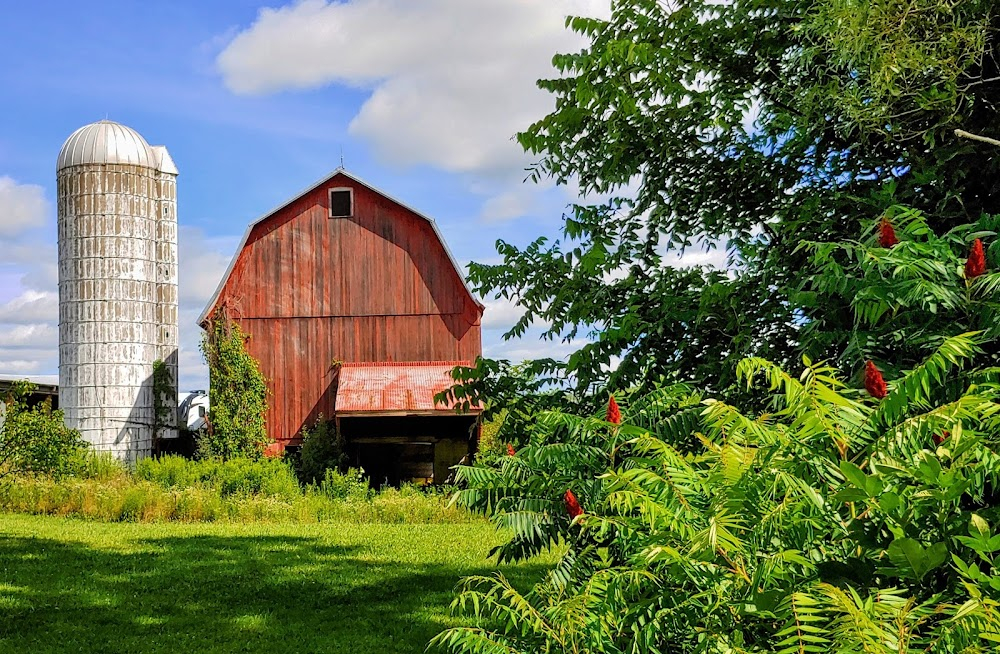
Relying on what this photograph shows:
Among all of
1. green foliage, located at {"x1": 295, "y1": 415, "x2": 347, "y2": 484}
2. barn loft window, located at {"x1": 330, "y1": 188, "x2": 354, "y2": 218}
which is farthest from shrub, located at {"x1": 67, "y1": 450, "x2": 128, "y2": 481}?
barn loft window, located at {"x1": 330, "y1": 188, "x2": 354, "y2": 218}

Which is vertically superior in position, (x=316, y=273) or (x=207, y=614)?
(x=316, y=273)

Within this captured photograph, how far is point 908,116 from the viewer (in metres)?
7.73

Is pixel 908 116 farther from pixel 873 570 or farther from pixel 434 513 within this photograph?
pixel 434 513

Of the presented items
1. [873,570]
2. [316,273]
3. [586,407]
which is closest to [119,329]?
[316,273]

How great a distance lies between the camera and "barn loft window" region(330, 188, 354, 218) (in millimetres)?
25391

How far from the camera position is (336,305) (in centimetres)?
2514

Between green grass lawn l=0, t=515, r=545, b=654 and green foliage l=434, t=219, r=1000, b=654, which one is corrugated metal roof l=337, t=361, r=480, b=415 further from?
green foliage l=434, t=219, r=1000, b=654

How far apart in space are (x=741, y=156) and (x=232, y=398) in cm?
1939

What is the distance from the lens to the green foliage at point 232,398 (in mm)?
24375

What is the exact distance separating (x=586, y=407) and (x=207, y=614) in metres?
5.98

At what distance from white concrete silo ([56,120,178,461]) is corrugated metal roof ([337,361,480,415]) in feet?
24.8

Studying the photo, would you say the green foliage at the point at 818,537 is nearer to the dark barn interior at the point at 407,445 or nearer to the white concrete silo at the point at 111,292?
the dark barn interior at the point at 407,445

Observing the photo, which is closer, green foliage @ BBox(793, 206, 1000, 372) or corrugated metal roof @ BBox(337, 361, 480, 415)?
green foliage @ BBox(793, 206, 1000, 372)

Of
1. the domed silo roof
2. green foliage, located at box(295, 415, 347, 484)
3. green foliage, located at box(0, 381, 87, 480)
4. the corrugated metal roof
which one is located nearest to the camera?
green foliage, located at box(0, 381, 87, 480)
